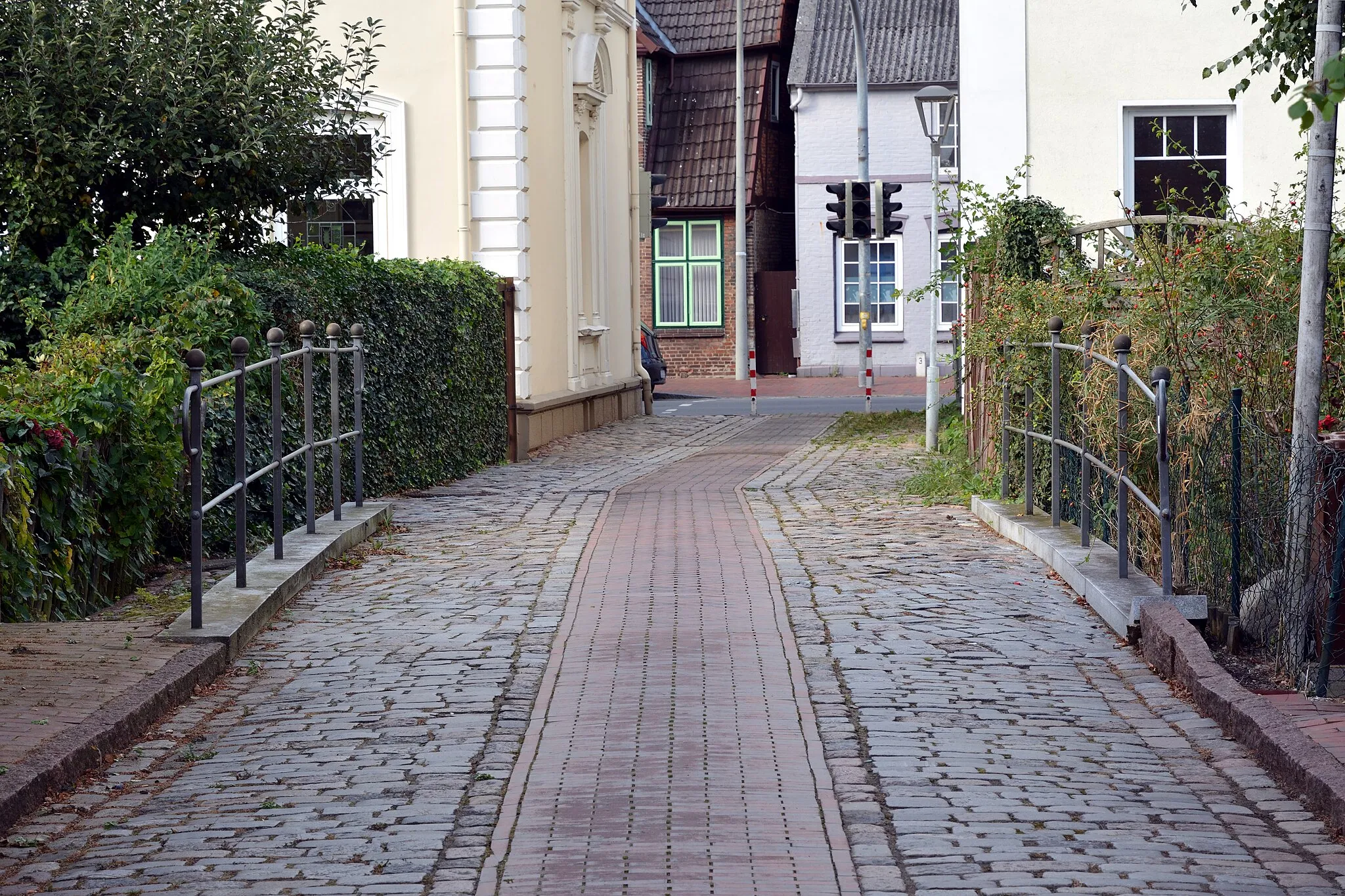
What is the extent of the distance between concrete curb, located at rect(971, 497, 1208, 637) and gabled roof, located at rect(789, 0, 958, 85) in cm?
2888

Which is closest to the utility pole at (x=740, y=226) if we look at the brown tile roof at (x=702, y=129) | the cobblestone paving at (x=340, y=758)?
the brown tile roof at (x=702, y=129)

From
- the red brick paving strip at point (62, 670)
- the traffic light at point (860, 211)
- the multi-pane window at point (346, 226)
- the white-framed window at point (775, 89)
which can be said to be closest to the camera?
the red brick paving strip at point (62, 670)

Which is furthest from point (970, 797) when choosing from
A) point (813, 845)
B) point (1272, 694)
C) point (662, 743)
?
point (1272, 694)

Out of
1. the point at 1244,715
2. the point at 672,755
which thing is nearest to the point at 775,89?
the point at 1244,715

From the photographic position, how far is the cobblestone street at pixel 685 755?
4.62 metres

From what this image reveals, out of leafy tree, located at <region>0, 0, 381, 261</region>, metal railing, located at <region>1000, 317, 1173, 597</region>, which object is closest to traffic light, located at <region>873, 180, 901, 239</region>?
leafy tree, located at <region>0, 0, 381, 261</region>

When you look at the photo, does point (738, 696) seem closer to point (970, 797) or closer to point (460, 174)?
point (970, 797)

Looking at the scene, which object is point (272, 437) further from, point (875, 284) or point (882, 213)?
point (875, 284)

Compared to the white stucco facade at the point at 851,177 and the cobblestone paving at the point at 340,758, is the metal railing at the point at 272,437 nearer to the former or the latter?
the cobblestone paving at the point at 340,758

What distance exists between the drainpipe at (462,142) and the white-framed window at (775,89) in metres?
23.4

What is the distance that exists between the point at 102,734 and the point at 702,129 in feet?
119

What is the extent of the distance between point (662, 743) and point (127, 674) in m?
2.20

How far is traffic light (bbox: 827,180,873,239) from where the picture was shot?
2381 centimetres

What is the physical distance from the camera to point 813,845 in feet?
15.7
